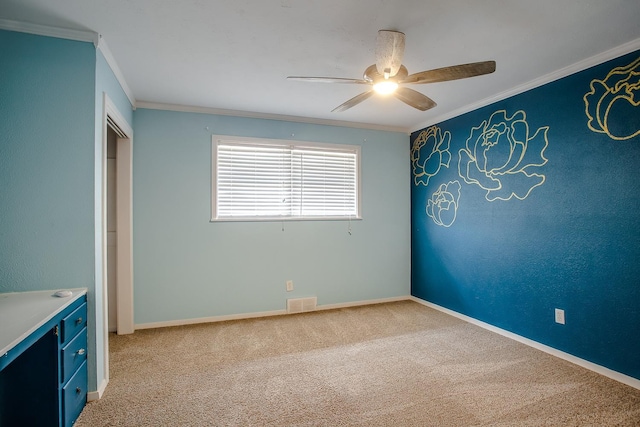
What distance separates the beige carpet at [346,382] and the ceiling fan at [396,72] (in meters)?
2.06

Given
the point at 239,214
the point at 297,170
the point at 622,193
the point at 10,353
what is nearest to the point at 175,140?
the point at 239,214

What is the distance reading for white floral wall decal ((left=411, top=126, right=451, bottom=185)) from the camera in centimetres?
387

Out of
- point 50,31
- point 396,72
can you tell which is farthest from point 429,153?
point 50,31

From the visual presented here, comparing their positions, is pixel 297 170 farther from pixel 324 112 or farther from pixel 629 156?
pixel 629 156

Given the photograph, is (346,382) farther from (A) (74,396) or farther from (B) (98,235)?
(B) (98,235)

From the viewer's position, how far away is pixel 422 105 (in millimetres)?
2439

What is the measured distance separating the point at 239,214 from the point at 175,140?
106 centimetres

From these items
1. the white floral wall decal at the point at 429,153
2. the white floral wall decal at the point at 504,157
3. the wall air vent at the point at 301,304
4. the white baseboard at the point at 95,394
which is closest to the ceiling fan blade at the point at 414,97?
the white floral wall decal at the point at 504,157

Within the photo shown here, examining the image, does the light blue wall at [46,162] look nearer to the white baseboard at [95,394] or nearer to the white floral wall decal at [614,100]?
the white baseboard at [95,394]

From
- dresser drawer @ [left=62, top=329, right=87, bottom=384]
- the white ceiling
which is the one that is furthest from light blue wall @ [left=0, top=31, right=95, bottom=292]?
dresser drawer @ [left=62, top=329, right=87, bottom=384]

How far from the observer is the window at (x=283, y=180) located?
143 inches

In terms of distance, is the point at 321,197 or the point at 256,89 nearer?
the point at 256,89

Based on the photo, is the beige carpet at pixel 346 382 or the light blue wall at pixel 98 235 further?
the light blue wall at pixel 98 235

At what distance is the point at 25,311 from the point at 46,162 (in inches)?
35.4
